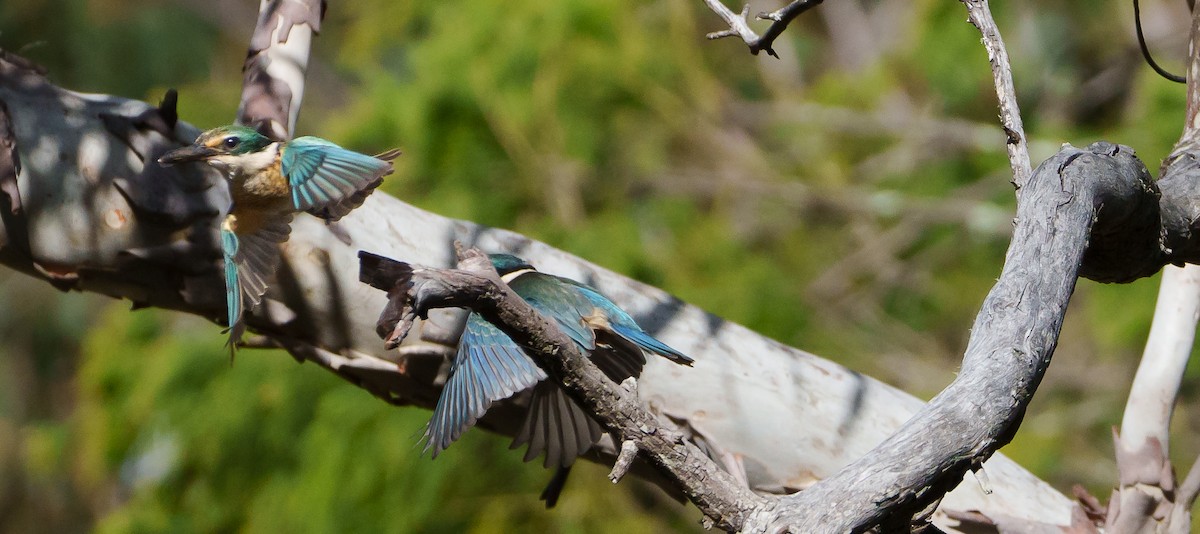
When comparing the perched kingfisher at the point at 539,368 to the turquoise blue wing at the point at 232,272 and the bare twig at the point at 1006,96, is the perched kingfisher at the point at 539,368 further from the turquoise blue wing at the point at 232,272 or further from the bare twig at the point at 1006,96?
the bare twig at the point at 1006,96

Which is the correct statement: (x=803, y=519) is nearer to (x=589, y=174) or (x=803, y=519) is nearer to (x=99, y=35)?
(x=589, y=174)

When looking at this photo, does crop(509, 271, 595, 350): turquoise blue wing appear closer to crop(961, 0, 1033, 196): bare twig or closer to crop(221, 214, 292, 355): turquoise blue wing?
crop(221, 214, 292, 355): turquoise blue wing

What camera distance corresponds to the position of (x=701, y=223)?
448 centimetres

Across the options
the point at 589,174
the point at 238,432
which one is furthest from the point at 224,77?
the point at 238,432

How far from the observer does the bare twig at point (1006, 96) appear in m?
1.22

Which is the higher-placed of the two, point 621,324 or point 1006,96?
point 1006,96

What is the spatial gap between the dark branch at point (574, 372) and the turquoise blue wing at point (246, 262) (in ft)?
1.10

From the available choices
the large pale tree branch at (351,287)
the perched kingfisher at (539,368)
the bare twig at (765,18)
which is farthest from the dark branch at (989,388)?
the large pale tree branch at (351,287)

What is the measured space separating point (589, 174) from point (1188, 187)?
288cm

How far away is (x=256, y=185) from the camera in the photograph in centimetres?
124

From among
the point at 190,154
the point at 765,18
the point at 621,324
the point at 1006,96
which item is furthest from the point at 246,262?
the point at 1006,96

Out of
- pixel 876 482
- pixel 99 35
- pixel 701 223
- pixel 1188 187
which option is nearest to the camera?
pixel 876 482

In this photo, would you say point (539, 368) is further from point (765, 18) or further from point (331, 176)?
point (765, 18)

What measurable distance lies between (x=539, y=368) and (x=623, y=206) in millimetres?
3124
